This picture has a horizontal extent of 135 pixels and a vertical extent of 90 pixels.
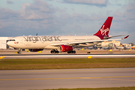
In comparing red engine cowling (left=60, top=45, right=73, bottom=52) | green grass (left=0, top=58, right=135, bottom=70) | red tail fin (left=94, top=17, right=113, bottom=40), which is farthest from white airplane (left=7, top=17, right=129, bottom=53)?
green grass (left=0, top=58, right=135, bottom=70)

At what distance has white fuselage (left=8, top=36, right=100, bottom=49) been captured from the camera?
171 ft

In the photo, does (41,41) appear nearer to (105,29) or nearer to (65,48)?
(65,48)

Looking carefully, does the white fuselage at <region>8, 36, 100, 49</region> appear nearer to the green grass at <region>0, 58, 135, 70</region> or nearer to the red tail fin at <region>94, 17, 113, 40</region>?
the red tail fin at <region>94, 17, 113, 40</region>

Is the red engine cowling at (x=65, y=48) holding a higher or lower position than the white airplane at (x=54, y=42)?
Result: lower

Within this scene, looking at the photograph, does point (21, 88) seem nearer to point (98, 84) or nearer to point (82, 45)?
point (98, 84)

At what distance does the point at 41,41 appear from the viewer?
5294cm

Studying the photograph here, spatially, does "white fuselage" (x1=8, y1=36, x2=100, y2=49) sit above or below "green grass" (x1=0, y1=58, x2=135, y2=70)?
above

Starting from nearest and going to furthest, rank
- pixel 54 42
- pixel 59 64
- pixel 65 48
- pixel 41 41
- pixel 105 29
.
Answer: pixel 59 64 < pixel 65 48 < pixel 41 41 < pixel 54 42 < pixel 105 29

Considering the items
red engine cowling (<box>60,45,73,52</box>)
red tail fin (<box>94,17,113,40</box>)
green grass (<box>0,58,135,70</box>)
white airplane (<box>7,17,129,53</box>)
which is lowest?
green grass (<box>0,58,135,70</box>)

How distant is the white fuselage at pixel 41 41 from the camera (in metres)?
52.0

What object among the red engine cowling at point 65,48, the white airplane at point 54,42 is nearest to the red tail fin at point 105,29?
the white airplane at point 54,42

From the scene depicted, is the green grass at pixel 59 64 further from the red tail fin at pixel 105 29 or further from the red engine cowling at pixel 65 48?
the red tail fin at pixel 105 29

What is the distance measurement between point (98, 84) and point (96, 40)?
133 ft

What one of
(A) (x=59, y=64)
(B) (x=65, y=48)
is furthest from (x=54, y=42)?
(A) (x=59, y=64)
